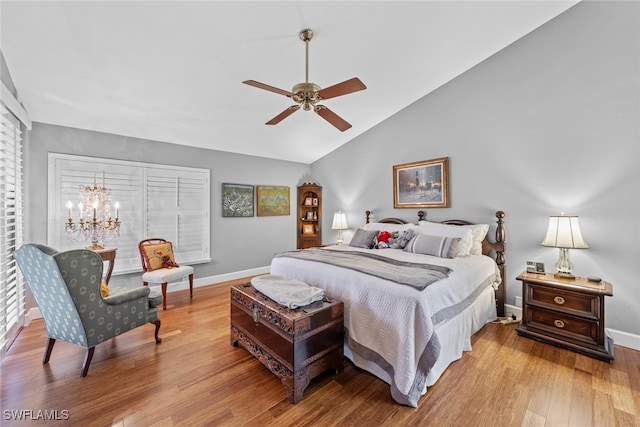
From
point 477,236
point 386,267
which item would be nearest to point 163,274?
point 386,267

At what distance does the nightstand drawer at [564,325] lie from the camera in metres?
2.41

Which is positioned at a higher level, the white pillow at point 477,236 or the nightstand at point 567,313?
the white pillow at point 477,236

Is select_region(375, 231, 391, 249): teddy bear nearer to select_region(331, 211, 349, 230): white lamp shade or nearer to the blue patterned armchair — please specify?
select_region(331, 211, 349, 230): white lamp shade

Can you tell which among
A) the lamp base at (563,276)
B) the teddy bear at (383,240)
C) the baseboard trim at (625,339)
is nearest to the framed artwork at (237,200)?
the teddy bear at (383,240)

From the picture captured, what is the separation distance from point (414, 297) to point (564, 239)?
6.39 ft

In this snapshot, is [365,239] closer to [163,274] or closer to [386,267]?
[386,267]

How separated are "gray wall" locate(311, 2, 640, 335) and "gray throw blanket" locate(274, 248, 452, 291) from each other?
5.33ft

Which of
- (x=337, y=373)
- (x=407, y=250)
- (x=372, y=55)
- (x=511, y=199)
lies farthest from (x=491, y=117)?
(x=337, y=373)

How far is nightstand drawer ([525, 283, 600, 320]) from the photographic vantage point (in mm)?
2408

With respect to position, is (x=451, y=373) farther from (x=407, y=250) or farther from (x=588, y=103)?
(x=588, y=103)

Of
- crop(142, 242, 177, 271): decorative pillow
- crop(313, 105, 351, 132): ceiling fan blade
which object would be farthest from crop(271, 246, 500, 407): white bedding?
crop(142, 242, 177, 271): decorative pillow

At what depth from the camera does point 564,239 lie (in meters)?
2.61

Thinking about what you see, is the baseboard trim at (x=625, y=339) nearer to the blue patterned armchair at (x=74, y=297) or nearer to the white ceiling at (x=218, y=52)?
the white ceiling at (x=218, y=52)

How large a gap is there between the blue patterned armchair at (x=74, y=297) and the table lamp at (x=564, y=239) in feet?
13.7
